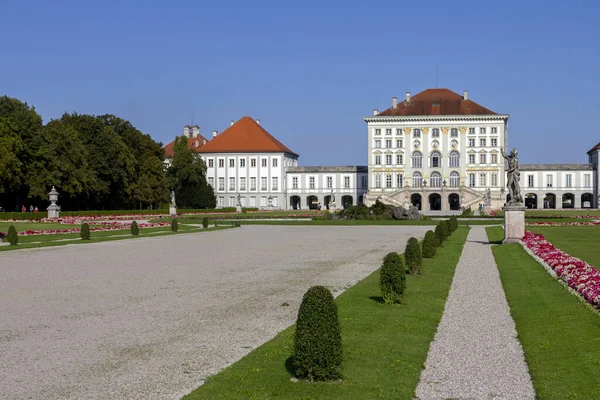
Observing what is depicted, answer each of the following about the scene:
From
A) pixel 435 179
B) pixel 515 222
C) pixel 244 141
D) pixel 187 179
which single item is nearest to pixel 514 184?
pixel 515 222

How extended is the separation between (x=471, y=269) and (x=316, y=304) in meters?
9.99

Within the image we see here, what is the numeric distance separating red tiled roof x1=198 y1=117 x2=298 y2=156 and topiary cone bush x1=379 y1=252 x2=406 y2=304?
7658cm

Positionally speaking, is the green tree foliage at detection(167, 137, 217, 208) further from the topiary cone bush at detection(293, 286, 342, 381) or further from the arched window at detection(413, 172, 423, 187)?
the topiary cone bush at detection(293, 286, 342, 381)

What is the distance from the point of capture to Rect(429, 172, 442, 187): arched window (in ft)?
262

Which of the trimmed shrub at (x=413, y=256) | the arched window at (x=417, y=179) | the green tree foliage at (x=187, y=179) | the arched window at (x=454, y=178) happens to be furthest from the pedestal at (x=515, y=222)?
the arched window at (x=417, y=179)

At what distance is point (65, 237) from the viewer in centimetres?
2786

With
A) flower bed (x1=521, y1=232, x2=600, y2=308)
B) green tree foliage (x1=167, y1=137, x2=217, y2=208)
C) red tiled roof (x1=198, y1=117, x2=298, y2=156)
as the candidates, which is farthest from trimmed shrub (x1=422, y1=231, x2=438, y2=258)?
red tiled roof (x1=198, y1=117, x2=298, y2=156)

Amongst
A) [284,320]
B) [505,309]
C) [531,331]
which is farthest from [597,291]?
[284,320]

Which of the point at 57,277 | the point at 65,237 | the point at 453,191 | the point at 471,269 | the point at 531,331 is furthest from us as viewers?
the point at 453,191

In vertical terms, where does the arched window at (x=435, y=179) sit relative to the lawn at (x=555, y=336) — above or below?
above

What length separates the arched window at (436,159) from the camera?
79.9 m

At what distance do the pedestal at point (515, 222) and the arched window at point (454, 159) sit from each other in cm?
5765

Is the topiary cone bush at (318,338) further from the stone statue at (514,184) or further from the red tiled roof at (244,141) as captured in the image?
the red tiled roof at (244,141)

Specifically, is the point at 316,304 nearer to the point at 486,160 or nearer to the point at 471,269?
the point at 471,269
